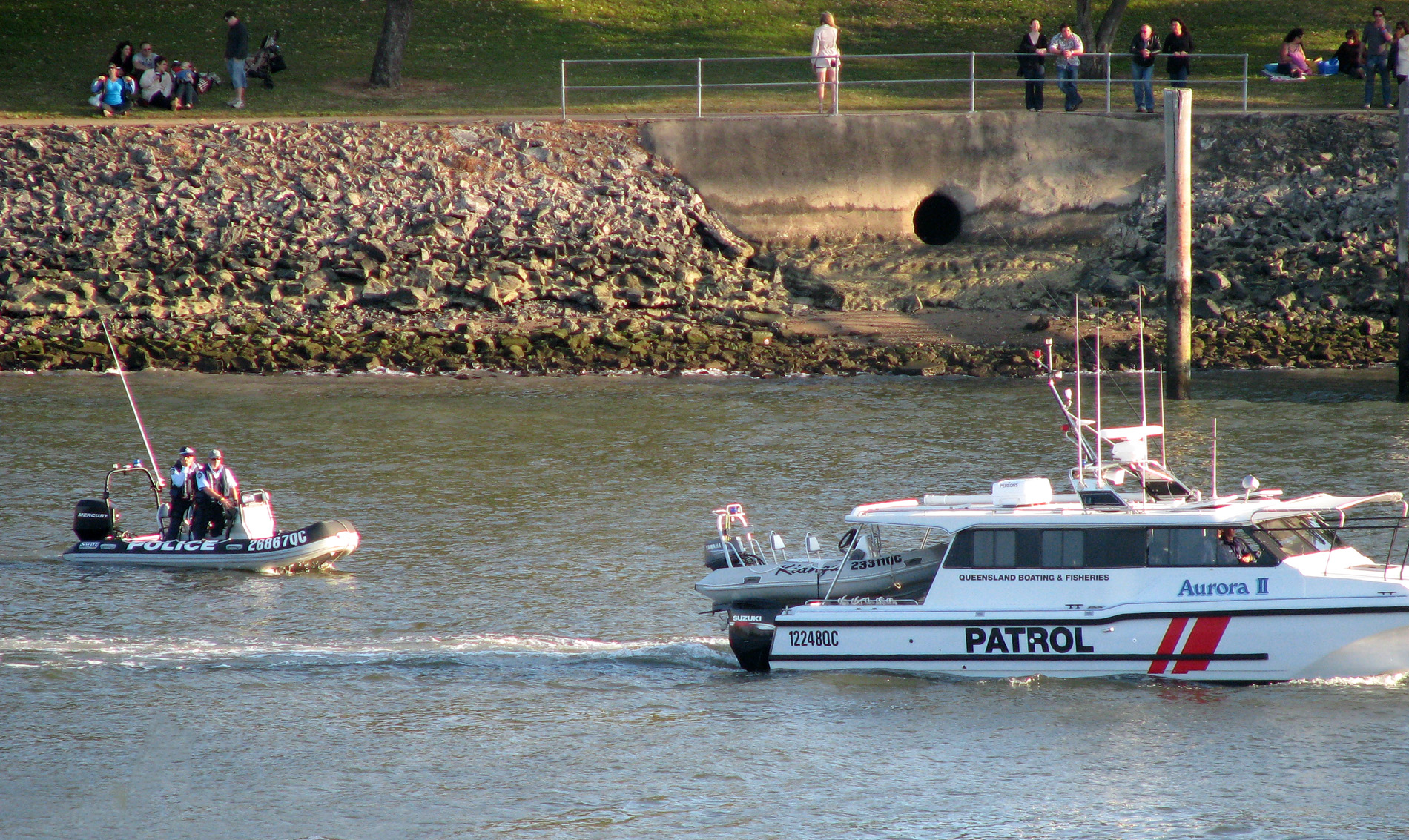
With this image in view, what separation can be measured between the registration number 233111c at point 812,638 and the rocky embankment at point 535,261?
1366cm

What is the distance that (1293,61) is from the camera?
110 feet

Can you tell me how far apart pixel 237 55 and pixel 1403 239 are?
24.4 metres

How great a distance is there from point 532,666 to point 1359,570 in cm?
732

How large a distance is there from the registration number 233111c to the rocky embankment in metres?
13.7

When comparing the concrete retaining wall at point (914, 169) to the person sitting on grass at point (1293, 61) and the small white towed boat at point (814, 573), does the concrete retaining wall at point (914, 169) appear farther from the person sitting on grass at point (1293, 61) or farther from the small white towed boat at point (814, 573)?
the small white towed boat at point (814, 573)

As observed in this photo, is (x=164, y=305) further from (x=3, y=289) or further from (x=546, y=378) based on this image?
(x=546, y=378)

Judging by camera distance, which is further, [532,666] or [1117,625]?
[532,666]

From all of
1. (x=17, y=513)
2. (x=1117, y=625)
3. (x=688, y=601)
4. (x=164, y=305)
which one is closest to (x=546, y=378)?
(x=164, y=305)

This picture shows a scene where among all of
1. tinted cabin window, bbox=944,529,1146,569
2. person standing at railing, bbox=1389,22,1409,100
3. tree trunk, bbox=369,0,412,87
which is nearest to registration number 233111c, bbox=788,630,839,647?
tinted cabin window, bbox=944,529,1146,569

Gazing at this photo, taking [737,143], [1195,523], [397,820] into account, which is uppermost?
[737,143]

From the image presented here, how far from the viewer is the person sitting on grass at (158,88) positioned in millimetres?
34062

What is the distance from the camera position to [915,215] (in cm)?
3288

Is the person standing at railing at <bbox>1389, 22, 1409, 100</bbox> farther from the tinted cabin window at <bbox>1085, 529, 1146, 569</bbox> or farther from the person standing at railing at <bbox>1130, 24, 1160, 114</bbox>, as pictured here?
the tinted cabin window at <bbox>1085, 529, 1146, 569</bbox>

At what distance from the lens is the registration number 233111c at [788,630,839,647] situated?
1355cm
